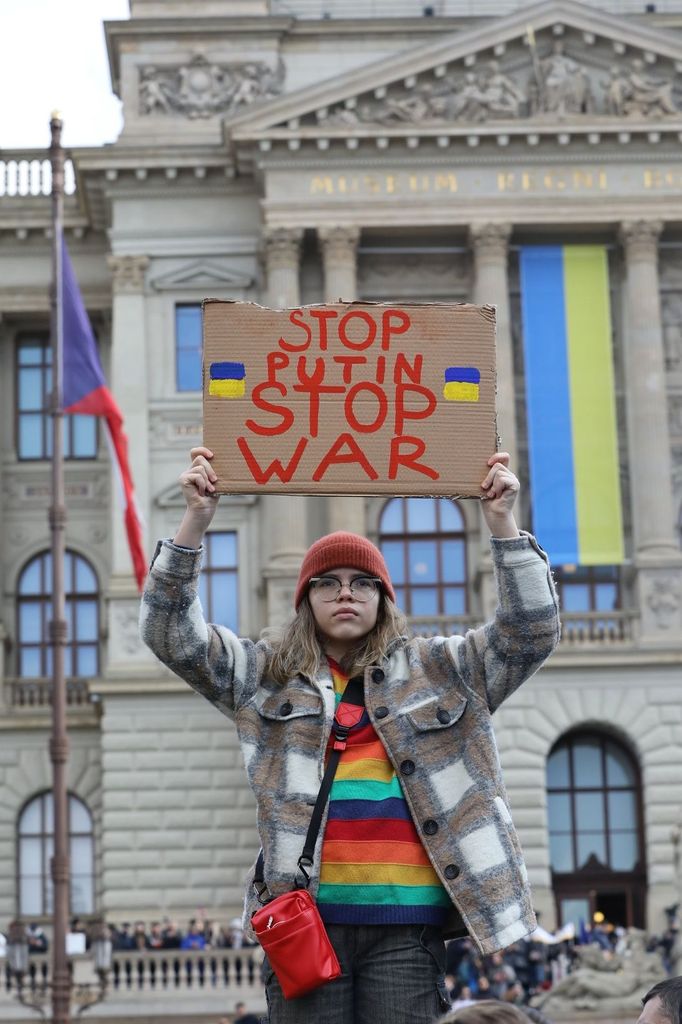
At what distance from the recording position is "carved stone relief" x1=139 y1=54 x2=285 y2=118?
161 feet

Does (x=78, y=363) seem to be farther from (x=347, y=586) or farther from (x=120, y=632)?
(x=347, y=586)

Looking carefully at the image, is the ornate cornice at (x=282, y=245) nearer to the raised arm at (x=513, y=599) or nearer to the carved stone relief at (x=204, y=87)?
the carved stone relief at (x=204, y=87)

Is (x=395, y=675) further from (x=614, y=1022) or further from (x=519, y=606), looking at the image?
(x=614, y=1022)

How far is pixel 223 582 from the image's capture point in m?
46.8

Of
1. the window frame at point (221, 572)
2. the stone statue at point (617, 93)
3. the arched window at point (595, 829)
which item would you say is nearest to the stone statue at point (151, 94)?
the window frame at point (221, 572)

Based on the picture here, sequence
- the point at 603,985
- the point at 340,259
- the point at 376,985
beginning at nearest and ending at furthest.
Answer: the point at 376,985 → the point at 603,985 → the point at 340,259

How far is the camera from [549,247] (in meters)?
47.3

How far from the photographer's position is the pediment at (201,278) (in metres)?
47.9

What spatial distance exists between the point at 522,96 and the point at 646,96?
8.03 ft

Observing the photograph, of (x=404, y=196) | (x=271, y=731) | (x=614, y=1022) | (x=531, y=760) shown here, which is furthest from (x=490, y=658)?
(x=404, y=196)

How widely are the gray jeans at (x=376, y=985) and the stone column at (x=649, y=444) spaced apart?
123ft

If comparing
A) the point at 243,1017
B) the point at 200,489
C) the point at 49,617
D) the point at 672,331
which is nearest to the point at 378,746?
the point at 200,489

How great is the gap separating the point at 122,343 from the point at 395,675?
40.5m

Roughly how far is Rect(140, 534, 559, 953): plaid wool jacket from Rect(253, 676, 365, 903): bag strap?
3 cm
